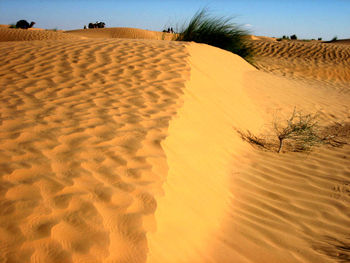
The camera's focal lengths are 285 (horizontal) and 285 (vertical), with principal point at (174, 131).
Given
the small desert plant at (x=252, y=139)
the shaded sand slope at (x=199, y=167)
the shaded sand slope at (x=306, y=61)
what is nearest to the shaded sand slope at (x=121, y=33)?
the shaded sand slope at (x=306, y=61)

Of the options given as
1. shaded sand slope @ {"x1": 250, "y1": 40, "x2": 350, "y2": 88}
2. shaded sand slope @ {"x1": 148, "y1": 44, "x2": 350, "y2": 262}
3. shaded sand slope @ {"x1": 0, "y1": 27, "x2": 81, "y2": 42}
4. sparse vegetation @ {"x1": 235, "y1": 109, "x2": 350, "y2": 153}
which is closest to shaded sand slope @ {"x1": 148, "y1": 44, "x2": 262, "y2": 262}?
shaded sand slope @ {"x1": 148, "y1": 44, "x2": 350, "y2": 262}

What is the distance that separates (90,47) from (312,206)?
6.64 metres

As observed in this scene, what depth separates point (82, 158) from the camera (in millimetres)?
2846

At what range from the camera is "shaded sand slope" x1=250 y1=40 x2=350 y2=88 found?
12391 millimetres

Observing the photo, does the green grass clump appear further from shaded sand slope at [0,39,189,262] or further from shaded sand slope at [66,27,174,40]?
shaded sand slope at [66,27,174,40]

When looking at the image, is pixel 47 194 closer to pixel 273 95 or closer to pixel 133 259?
pixel 133 259

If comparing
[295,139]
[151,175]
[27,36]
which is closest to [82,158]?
[151,175]

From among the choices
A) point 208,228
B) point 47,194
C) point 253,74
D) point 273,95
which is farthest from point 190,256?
point 253,74

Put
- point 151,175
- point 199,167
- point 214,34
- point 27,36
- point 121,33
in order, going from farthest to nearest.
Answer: point 121,33, point 27,36, point 214,34, point 199,167, point 151,175

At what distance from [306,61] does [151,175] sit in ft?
45.6

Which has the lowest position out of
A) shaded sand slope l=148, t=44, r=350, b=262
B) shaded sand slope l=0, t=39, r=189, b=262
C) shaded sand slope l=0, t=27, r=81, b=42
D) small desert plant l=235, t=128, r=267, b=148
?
shaded sand slope l=0, t=27, r=81, b=42

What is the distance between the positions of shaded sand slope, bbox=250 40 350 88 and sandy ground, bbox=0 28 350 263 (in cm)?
707

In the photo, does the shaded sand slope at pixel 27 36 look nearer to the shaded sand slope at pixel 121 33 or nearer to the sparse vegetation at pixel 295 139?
the shaded sand slope at pixel 121 33

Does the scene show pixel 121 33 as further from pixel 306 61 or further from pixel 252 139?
pixel 252 139
